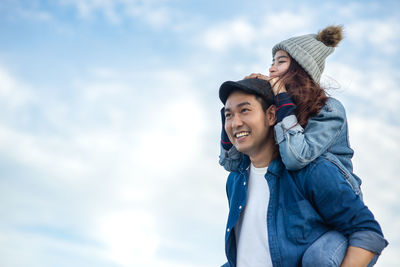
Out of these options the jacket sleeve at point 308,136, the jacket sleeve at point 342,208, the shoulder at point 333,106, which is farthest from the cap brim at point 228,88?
the jacket sleeve at point 342,208

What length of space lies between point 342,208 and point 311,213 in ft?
0.88

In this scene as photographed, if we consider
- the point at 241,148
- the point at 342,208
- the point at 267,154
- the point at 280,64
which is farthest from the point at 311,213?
the point at 280,64

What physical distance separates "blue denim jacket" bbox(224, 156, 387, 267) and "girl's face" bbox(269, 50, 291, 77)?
3.55 ft

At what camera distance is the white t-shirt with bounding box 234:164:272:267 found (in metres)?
4.19

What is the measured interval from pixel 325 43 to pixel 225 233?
2392mm

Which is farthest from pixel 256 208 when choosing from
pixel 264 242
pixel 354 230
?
pixel 354 230

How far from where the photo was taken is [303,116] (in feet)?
13.6

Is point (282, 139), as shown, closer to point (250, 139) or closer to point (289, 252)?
point (250, 139)

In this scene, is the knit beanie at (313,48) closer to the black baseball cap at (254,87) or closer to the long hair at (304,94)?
the long hair at (304,94)

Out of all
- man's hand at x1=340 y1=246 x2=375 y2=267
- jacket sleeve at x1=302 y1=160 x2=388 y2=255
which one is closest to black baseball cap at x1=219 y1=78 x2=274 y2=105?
jacket sleeve at x1=302 y1=160 x2=388 y2=255

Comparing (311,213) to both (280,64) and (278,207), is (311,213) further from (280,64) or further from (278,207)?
(280,64)

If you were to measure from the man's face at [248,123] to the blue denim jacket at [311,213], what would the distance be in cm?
30

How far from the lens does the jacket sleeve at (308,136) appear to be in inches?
154

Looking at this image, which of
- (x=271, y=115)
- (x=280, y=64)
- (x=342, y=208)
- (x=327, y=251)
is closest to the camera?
(x=327, y=251)
